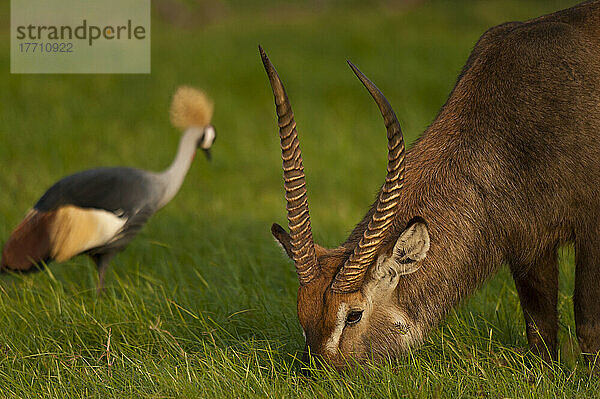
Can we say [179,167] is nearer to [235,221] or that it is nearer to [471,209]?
[235,221]

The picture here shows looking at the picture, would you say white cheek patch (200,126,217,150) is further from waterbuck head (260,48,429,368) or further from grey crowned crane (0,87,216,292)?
waterbuck head (260,48,429,368)

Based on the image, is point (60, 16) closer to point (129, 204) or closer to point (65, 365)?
point (129, 204)

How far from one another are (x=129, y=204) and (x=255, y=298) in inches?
45.0

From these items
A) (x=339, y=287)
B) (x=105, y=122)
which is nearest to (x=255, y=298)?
(x=339, y=287)

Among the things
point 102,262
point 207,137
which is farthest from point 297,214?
point 207,137

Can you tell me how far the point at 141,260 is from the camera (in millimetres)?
6516

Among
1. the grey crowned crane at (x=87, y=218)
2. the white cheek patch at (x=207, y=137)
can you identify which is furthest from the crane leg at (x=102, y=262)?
the white cheek patch at (x=207, y=137)

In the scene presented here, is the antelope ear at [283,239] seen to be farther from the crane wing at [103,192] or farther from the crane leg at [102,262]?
the crane leg at [102,262]

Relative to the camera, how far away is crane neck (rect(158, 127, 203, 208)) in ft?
19.9

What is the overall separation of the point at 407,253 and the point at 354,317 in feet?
1.19

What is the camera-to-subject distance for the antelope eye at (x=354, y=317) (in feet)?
12.2

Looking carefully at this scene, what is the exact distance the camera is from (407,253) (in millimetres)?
3711

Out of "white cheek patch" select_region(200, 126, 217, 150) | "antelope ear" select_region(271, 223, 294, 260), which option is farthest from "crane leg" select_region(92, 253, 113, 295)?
"antelope ear" select_region(271, 223, 294, 260)

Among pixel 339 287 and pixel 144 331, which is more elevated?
pixel 339 287
